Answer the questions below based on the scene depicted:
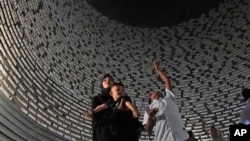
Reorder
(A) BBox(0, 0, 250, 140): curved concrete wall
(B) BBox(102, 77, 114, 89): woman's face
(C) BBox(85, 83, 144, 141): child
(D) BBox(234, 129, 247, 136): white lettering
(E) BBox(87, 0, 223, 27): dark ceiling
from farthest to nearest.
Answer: (E) BBox(87, 0, 223, 27): dark ceiling → (A) BBox(0, 0, 250, 140): curved concrete wall → (B) BBox(102, 77, 114, 89): woman's face → (C) BBox(85, 83, 144, 141): child → (D) BBox(234, 129, 247, 136): white lettering


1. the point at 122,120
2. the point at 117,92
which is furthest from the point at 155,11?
the point at 122,120

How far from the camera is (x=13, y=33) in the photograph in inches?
196

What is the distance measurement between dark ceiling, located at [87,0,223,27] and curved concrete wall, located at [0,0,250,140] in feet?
0.28

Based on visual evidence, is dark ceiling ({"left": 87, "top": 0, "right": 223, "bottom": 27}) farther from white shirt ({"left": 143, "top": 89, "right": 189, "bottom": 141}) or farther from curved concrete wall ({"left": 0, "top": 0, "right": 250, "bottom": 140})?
white shirt ({"left": 143, "top": 89, "right": 189, "bottom": 141})

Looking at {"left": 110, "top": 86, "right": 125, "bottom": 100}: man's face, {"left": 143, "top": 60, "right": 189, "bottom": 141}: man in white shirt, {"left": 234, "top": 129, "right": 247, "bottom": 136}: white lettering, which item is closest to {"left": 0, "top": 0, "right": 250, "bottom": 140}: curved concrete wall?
{"left": 143, "top": 60, "right": 189, "bottom": 141}: man in white shirt

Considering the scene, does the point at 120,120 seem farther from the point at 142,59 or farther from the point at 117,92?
the point at 142,59

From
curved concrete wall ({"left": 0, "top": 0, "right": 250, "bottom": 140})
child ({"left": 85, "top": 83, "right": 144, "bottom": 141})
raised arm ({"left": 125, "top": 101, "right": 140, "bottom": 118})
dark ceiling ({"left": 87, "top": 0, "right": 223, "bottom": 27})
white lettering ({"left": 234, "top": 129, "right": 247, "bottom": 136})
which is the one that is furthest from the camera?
dark ceiling ({"left": 87, "top": 0, "right": 223, "bottom": 27})

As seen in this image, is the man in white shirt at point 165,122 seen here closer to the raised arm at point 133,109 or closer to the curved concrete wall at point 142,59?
the raised arm at point 133,109

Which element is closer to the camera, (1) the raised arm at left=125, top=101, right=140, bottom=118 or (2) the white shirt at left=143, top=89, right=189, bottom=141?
(1) the raised arm at left=125, top=101, right=140, bottom=118

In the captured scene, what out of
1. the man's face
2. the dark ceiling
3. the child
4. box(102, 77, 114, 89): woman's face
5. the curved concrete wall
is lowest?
the child

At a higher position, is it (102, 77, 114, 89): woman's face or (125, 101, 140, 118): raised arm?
(102, 77, 114, 89): woman's face

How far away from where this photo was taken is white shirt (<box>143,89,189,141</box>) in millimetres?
3936

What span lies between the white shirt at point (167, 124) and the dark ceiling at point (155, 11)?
278cm

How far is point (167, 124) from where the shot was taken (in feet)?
13.1
